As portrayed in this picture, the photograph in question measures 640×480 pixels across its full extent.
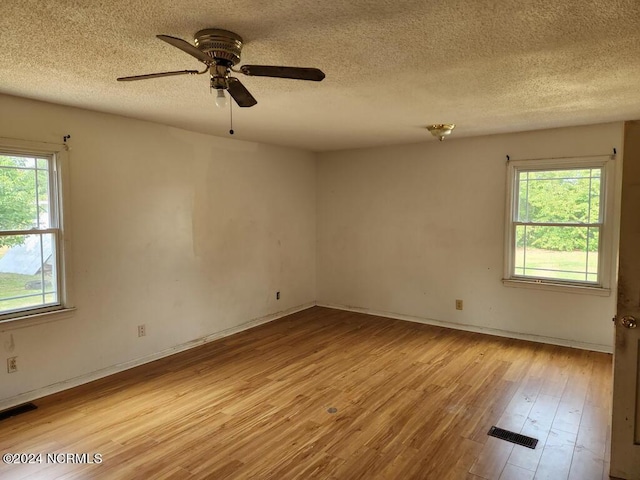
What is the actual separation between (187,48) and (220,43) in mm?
341

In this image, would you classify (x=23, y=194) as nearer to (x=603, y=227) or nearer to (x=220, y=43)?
(x=220, y=43)

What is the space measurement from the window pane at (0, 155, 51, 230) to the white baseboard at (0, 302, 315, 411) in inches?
50.5

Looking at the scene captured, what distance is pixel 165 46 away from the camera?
2092 mm

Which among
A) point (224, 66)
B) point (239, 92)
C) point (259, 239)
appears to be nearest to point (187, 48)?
point (224, 66)

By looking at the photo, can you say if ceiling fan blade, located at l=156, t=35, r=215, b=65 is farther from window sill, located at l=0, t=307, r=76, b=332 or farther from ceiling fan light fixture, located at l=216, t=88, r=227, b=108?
window sill, located at l=0, t=307, r=76, b=332

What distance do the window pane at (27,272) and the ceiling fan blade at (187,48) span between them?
2.35 m

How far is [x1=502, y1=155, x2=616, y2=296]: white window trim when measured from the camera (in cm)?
409

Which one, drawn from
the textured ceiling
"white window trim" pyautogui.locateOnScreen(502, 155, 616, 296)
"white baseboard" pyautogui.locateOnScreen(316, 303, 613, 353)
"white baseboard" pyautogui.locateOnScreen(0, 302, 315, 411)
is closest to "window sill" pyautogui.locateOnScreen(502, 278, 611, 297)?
"white window trim" pyautogui.locateOnScreen(502, 155, 616, 296)

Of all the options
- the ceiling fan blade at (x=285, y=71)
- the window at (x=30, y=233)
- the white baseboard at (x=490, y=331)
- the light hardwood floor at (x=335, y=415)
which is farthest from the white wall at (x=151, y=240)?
the ceiling fan blade at (x=285, y=71)

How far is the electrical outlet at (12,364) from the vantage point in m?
3.09

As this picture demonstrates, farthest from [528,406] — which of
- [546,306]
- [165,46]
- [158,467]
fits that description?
[165,46]

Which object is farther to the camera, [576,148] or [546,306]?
[546,306]

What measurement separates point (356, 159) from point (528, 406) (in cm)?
371

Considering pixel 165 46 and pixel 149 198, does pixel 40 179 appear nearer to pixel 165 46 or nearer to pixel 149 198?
pixel 149 198
